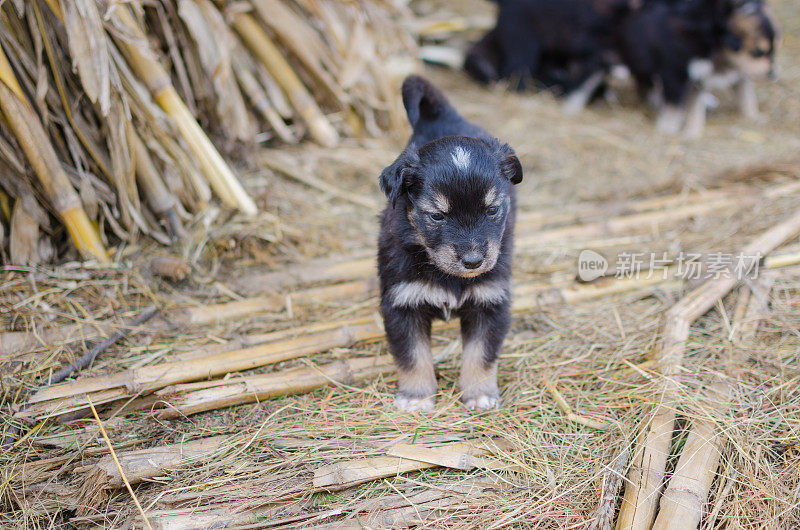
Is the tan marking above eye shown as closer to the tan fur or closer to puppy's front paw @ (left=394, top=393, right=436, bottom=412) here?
puppy's front paw @ (left=394, top=393, right=436, bottom=412)

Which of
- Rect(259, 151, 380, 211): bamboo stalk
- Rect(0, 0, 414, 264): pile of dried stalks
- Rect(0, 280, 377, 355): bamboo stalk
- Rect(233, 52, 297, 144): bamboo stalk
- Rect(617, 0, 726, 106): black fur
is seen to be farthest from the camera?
Rect(617, 0, 726, 106): black fur

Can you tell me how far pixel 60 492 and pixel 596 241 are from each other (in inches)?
156

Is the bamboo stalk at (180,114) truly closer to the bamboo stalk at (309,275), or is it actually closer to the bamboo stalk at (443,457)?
the bamboo stalk at (309,275)

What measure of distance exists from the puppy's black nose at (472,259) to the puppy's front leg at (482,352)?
16.4 inches

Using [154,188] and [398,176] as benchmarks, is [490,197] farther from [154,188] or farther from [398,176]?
[154,188]

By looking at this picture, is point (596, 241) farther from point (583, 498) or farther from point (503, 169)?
point (583, 498)

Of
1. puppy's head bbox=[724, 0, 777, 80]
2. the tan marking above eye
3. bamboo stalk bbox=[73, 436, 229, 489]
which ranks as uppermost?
puppy's head bbox=[724, 0, 777, 80]

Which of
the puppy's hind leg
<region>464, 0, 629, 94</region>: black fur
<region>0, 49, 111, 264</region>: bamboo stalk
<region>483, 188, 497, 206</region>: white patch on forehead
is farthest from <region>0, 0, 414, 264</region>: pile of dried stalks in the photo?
the puppy's hind leg

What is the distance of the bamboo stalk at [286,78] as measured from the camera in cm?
515

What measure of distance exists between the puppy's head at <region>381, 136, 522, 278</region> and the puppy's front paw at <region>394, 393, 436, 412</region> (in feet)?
2.51

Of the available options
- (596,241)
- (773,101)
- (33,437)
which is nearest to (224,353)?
(33,437)

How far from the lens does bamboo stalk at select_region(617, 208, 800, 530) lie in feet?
8.52

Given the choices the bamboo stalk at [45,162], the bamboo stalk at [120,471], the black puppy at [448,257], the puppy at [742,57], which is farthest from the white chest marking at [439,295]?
the puppy at [742,57]

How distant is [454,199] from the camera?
288 cm
